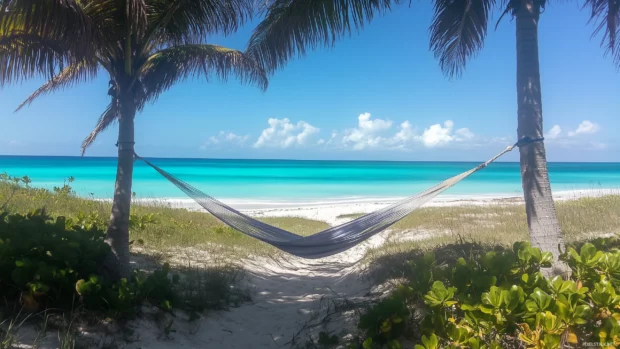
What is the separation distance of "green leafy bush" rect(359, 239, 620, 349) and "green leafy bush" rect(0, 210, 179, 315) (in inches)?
57.4

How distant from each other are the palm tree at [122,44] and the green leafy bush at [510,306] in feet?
6.40

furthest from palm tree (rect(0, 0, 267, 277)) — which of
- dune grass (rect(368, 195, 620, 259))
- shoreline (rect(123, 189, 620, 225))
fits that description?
shoreline (rect(123, 189, 620, 225))

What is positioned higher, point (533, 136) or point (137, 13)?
point (137, 13)

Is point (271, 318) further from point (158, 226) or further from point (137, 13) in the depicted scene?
point (158, 226)

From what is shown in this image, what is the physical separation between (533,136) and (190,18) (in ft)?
8.87

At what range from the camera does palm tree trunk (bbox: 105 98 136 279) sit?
3.01 m

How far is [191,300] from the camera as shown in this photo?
302 centimetres

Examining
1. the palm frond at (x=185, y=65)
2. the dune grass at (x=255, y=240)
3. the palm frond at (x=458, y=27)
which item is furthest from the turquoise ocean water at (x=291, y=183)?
the palm frond at (x=458, y=27)

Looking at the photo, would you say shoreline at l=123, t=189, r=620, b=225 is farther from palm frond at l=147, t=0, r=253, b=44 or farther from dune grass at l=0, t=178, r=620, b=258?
palm frond at l=147, t=0, r=253, b=44

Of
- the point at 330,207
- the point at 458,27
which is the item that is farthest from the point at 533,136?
the point at 330,207

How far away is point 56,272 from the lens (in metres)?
2.29

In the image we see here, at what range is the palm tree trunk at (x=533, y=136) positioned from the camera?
8.89 ft

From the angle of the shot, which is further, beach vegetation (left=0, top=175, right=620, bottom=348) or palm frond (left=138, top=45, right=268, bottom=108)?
palm frond (left=138, top=45, right=268, bottom=108)

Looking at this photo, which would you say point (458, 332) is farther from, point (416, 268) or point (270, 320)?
point (270, 320)
